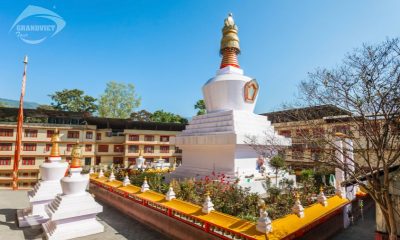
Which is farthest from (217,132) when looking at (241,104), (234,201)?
(234,201)

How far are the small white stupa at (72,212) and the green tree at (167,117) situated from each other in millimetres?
38689

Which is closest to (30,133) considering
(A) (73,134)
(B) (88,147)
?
(A) (73,134)

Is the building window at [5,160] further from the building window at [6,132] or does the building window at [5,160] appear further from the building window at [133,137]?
the building window at [133,137]

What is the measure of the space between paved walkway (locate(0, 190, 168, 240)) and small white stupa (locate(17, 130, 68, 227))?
1.23 ft

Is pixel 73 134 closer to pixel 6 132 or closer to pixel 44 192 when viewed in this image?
pixel 6 132

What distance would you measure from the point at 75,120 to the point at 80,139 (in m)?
2.98

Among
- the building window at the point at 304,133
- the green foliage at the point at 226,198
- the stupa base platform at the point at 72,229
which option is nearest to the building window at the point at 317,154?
the building window at the point at 304,133

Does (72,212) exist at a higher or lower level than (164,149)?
lower

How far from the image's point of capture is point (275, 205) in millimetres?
9836

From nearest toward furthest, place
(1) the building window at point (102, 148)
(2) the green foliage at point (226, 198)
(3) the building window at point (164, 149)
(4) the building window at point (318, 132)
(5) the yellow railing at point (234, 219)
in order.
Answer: (5) the yellow railing at point (234, 219)
(4) the building window at point (318, 132)
(2) the green foliage at point (226, 198)
(1) the building window at point (102, 148)
(3) the building window at point (164, 149)

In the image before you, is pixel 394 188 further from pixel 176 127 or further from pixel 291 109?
pixel 176 127

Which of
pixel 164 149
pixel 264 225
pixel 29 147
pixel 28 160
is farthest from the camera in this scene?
pixel 164 149

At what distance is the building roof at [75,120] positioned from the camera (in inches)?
1243

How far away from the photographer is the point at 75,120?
114 feet
